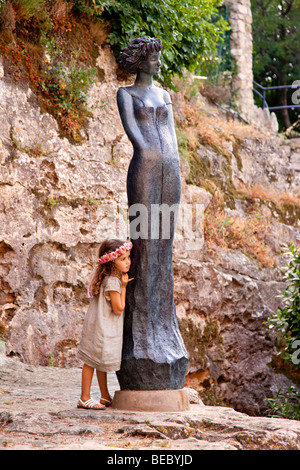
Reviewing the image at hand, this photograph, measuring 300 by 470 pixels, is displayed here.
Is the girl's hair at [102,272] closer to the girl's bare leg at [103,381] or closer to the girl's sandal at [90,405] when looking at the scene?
the girl's bare leg at [103,381]

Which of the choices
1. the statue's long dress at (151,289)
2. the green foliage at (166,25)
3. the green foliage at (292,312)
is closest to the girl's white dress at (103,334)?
the statue's long dress at (151,289)

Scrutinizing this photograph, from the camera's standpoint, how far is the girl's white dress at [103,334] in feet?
14.1

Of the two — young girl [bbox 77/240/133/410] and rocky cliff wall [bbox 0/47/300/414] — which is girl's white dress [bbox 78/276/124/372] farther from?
rocky cliff wall [bbox 0/47/300/414]

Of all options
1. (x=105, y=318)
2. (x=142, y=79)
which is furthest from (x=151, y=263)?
(x=142, y=79)

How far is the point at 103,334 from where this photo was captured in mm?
4305

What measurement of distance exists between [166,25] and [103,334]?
6.21 metres

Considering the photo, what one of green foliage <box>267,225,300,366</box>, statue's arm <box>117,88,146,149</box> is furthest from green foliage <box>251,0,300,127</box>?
statue's arm <box>117,88,146,149</box>

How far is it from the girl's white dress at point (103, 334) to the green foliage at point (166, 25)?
16.5 feet

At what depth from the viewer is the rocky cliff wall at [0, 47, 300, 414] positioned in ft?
23.6

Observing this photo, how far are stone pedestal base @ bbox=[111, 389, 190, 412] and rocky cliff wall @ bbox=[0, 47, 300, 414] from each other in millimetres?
2884

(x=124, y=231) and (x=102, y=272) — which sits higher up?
(x=124, y=231)
